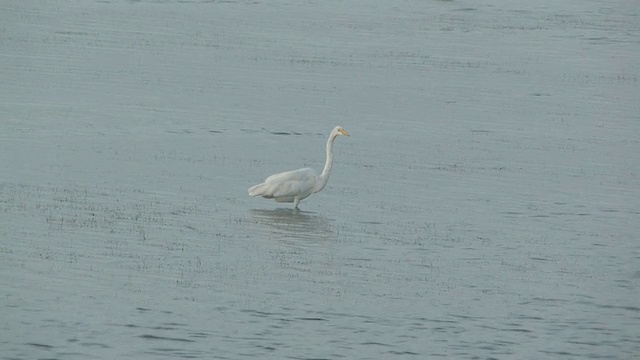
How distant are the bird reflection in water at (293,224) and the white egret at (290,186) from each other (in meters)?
0.27

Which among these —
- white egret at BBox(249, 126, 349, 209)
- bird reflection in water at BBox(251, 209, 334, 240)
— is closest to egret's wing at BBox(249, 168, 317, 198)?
white egret at BBox(249, 126, 349, 209)

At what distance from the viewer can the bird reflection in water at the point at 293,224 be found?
21.3 m

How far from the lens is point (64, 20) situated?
51.0 metres

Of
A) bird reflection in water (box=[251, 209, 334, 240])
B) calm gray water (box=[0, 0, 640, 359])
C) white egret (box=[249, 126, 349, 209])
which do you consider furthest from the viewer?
white egret (box=[249, 126, 349, 209])

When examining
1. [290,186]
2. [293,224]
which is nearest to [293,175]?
[290,186]

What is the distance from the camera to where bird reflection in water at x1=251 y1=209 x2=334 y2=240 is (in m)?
21.3

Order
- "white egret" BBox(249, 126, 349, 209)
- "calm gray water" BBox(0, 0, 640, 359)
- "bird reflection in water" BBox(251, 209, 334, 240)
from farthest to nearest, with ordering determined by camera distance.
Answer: "white egret" BBox(249, 126, 349, 209)
"bird reflection in water" BBox(251, 209, 334, 240)
"calm gray water" BBox(0, 0, 640, 359)

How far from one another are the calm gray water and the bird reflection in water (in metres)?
0.08

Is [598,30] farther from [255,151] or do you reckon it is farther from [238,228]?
[238,228]

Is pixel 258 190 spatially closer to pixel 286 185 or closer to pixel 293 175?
pixel 286 185

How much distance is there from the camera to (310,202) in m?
24.4

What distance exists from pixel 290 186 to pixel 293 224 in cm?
105

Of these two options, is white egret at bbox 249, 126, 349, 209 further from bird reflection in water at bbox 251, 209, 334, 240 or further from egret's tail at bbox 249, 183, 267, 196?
bird reflection in water at bbox 251, 209, 334, 240

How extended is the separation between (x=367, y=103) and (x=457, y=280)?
17.5 metres
